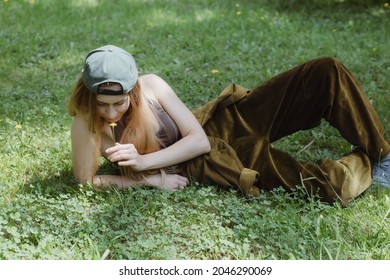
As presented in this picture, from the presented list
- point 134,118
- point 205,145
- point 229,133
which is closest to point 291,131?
point 229,133

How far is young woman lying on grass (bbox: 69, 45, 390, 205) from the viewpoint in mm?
3127

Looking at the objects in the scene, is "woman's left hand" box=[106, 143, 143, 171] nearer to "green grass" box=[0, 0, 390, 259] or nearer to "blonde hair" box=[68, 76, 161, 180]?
"blonde hair" box=[68, 76, 161, 180]

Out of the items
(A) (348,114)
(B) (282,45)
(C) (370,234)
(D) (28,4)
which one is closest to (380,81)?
(B) (282,45)

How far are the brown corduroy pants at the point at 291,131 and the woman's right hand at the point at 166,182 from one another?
3.9 inches

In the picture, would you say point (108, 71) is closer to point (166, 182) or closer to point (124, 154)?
point (124, 154)

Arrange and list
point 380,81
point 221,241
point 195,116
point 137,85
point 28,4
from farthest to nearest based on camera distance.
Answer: point 28,4
point 380,81
point 195,116
point 137,85
point 221,241

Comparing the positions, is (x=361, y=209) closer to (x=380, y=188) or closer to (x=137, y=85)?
(x=380, y=188)

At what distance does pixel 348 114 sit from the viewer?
3.38m

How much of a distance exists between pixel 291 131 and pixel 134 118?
0.98m

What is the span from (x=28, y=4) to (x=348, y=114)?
4906 mm

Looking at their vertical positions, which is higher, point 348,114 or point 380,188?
point 348,114

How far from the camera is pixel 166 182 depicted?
10.9ft

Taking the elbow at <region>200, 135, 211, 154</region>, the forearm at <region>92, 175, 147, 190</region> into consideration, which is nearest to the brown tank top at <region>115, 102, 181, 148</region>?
the elbow at <region>200, 135, 211, 154</region>

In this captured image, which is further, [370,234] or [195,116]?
[195,116]
